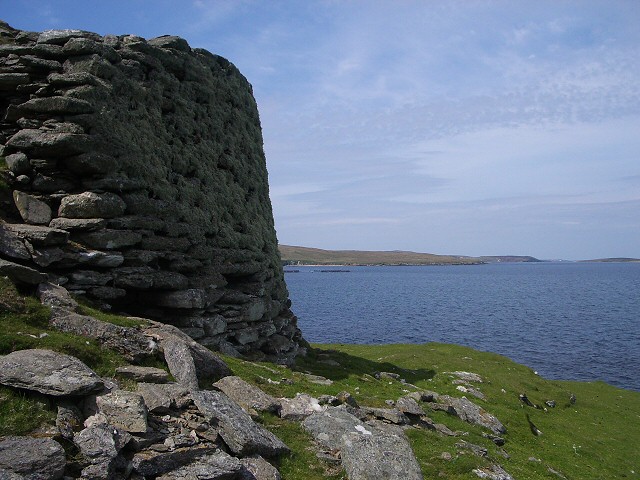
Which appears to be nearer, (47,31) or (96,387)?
(96,387)

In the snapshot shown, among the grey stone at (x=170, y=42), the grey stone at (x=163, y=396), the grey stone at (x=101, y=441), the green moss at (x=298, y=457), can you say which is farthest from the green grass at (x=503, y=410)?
the grey stone at (x=170, y=42)

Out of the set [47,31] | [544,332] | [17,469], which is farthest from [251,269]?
[544,332]

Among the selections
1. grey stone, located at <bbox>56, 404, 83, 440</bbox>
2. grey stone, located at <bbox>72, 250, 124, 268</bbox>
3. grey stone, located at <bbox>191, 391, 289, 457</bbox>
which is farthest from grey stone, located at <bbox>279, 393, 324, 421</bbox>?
grey stone, located at <bbox>72, 250, 124, 268</bbox>

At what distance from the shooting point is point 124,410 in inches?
474

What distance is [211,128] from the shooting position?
32062 millimetres

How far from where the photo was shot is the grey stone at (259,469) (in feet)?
40.7

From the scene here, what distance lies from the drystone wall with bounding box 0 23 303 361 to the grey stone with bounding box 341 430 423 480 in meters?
13.1

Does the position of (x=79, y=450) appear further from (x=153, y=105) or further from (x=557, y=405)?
(x=557, y=405)

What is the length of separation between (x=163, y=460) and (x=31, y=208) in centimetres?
1551

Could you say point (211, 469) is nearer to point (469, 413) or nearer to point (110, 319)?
point (110, 319)

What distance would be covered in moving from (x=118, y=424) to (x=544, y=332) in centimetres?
→ 8300

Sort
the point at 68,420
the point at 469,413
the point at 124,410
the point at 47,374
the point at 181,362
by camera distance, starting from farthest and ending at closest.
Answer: the point at 469,413 → the point at 181,362 → the point at 124,410 → the point at 47,374 → the point at 68,420

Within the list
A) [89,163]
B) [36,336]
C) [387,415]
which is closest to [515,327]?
[387,415]

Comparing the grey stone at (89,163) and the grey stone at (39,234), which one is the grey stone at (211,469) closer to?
the grey stone at (39,234)
